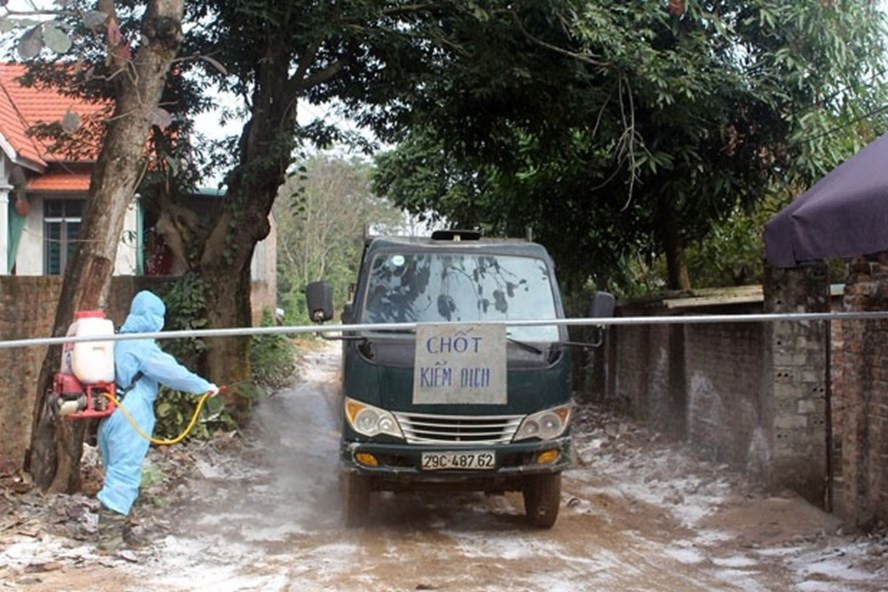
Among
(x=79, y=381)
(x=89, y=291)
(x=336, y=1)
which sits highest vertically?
(x=336, y=1)

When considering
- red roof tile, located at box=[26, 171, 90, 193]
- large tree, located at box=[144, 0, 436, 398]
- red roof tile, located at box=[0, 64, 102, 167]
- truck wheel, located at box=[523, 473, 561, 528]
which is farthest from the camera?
red roof tile, located at box=[26, 171, 90, 193]

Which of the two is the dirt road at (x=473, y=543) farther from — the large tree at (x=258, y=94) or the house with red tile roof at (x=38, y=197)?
the house with red tile roof at (x=38, y=197)

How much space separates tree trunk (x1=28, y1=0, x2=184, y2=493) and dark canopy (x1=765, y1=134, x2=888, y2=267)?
480 centimetres

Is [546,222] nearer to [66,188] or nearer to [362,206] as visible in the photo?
[66,188]

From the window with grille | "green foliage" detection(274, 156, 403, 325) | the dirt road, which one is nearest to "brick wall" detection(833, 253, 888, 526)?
the dirt road

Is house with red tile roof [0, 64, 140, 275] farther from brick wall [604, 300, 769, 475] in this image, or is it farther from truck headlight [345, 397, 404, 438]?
truck headlight [345, 397, 404, 438]

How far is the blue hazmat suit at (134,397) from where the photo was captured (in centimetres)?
645

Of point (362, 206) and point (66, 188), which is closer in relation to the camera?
point (66, 188)

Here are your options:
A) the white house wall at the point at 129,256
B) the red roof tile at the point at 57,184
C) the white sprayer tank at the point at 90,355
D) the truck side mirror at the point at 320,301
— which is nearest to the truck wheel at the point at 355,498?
the truck side mirror at the point at 320,301

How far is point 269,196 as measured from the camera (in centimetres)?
1138

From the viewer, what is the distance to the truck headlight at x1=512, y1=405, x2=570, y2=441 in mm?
6969

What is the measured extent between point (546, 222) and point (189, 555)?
949 cm

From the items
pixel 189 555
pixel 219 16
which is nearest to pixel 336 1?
pixel 219 16

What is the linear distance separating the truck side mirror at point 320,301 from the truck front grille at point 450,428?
39.0 inches
